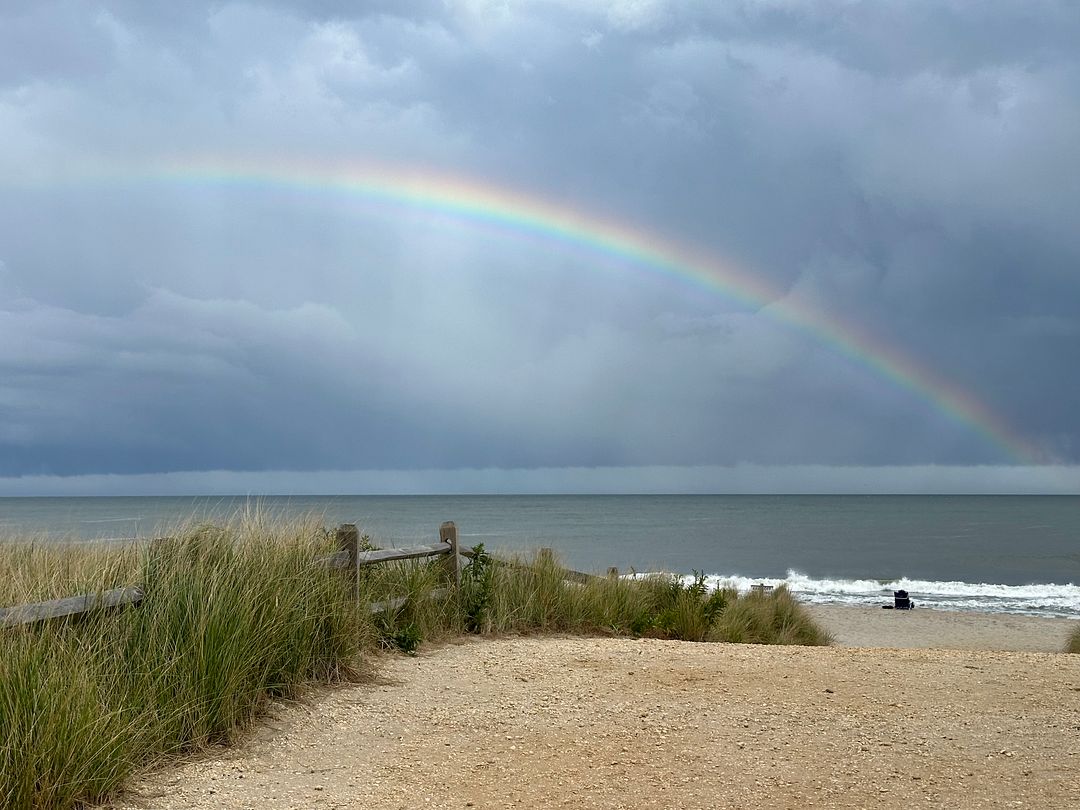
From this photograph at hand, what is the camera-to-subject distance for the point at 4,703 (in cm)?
447

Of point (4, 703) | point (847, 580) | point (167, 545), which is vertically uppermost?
point (167, 545)

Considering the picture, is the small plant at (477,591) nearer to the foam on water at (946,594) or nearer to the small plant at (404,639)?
the small plant at (404,639)

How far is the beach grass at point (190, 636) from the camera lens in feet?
14.9

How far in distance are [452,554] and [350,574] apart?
241 cm

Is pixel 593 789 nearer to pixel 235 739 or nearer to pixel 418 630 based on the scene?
pixel 235 739

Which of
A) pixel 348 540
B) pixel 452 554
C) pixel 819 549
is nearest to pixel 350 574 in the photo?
pixel 348 540

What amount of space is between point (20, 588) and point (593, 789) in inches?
174

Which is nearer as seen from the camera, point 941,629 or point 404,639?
point 404,639

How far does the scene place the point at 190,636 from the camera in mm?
5918

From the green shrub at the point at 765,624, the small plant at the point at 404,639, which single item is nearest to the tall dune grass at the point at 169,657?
the small plant at the point at 404,639

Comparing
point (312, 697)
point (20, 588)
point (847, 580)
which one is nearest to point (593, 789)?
point (312, 697)

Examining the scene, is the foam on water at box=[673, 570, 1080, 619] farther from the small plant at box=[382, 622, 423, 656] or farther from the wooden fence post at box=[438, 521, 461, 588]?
the small plant at box=[382, 622, 423, 656]

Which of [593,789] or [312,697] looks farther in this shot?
[312,697]

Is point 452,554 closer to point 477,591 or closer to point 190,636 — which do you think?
point 477,591
